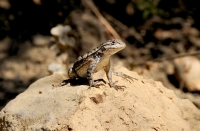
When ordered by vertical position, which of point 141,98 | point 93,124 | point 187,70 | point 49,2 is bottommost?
point 93,124

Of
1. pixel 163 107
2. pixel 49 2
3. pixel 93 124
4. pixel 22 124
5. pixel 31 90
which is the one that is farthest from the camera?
pixel 49 2

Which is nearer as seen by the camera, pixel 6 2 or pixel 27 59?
pixel 27 59

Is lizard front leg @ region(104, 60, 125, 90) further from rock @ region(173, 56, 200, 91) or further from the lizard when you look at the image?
rock @ region(173, 56, 200, 91)

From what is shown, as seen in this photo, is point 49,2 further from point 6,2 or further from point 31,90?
point 31,90

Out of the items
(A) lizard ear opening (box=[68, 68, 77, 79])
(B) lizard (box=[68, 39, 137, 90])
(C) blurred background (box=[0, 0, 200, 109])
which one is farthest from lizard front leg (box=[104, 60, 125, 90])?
(C) blurred background (box=[0, 0, 200, 109])

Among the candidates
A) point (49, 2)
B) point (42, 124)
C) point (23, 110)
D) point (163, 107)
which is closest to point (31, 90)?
point (23, 110)

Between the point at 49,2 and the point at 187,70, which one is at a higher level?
the point at 49,2

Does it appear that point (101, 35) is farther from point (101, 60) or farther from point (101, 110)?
point (101, 110)

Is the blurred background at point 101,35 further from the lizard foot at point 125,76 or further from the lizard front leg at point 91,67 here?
the lizard front leg at point 91,67
